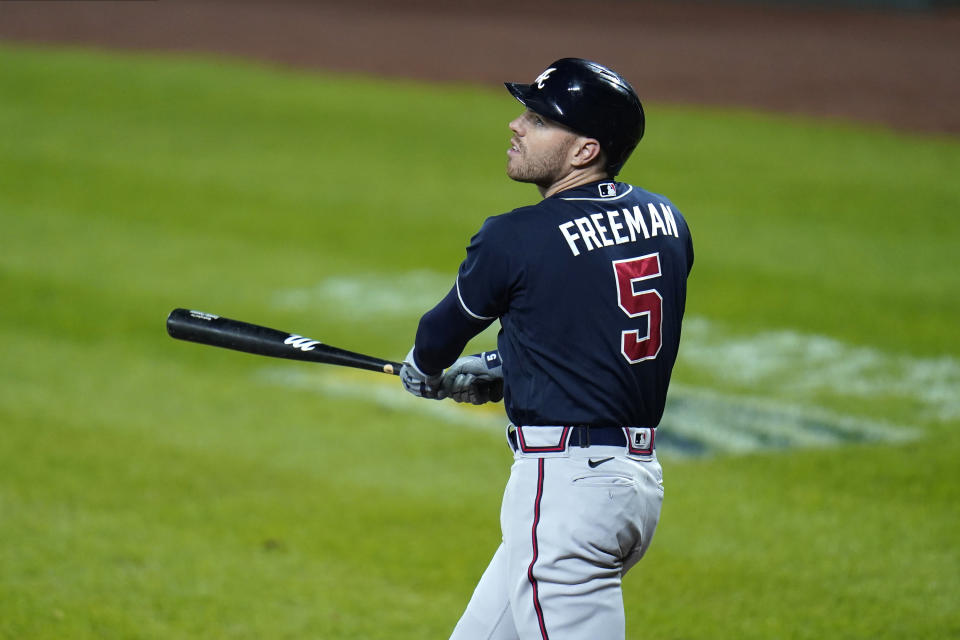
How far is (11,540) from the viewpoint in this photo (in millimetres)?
5184

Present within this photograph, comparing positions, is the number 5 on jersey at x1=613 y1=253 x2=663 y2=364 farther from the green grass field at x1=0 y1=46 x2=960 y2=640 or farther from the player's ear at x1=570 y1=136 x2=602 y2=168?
the green grass field at x1=0 y1=46 x2=960 y2=640

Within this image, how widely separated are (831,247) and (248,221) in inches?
200

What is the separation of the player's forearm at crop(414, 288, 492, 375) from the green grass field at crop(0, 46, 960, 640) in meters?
1.73

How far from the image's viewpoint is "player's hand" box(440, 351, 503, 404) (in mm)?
3332

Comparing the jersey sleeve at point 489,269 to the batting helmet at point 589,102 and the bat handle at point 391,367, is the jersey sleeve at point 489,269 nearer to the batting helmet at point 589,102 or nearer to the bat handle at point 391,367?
the batting helmet at point 589,102

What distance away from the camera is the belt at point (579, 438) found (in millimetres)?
3018

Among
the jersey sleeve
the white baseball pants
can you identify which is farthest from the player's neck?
the white baseball pants

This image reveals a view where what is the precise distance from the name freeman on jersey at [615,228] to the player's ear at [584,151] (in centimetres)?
16

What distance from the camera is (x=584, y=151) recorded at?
3121mm

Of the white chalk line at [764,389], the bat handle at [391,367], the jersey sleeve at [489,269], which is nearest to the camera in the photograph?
the jersey sleeve at [489,269]

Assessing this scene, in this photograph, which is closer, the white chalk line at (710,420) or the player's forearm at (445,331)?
the player's forearm at (445,331)

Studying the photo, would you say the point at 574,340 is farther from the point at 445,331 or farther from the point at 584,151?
the point at 584,151

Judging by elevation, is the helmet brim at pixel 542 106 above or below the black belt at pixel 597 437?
above

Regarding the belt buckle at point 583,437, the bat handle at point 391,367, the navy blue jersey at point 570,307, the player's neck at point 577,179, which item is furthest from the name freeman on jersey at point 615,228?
the bat handle at point 391,367
